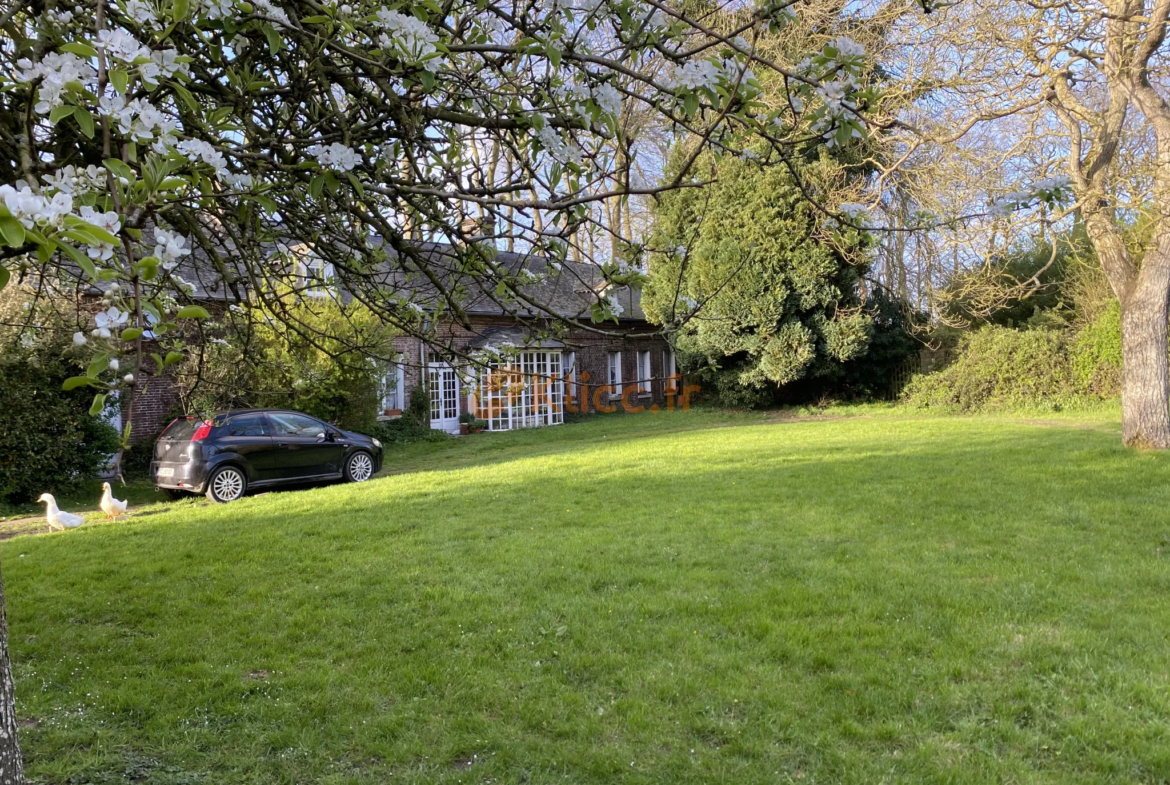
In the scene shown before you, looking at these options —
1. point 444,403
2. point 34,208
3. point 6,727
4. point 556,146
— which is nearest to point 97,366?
point 34,208

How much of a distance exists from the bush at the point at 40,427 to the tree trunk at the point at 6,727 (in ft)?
28.9

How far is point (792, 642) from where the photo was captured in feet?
13.0

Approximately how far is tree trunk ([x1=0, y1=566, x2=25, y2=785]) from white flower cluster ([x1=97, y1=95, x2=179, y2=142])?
146 centimetres

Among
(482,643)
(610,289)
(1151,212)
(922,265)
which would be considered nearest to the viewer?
(610,289)

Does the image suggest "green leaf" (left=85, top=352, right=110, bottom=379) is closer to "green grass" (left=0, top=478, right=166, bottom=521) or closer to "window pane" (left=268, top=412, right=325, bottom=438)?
"green grass" (left=0, top=478, right=166, bottom=521)

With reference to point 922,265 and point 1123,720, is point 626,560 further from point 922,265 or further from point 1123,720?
point 922,265

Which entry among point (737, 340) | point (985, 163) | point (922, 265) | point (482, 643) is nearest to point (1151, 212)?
point (985, 163)

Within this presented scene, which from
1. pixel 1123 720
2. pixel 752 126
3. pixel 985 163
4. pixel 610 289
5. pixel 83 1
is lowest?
pixel 1123 720

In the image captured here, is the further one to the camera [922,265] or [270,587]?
[922,265]

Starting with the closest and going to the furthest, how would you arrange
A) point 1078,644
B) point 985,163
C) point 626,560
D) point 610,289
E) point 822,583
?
1. point 610,289
2. point 1078,644
3. point 822,583
4. point 626,560
5. point 985,163

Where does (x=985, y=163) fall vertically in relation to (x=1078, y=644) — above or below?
above

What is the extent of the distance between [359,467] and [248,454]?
1.88m

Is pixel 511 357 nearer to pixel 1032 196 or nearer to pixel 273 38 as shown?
pixel 273 38

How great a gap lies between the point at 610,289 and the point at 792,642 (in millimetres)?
2347
